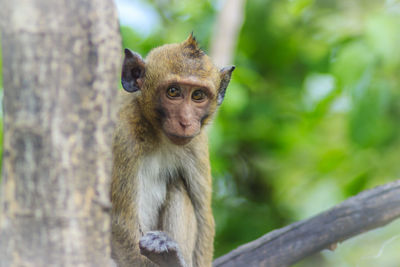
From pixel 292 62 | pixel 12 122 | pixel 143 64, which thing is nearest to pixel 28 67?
pixel 12 122

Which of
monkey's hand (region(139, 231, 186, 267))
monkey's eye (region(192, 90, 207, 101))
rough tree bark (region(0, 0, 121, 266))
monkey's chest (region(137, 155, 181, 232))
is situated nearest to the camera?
rough tree bark (region(0, 0, 121, 266))

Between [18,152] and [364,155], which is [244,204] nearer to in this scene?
[364,155]

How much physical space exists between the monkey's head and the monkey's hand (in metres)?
0.98

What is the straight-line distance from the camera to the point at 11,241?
112 inches

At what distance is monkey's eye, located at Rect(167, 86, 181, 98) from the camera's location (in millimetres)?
5602

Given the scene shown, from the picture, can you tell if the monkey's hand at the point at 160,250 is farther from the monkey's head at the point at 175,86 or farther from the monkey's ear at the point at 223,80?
the monkey's ear at the point at 223,80

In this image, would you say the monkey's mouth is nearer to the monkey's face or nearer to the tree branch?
the monkey's face

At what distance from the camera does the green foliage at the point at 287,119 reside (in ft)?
26.5

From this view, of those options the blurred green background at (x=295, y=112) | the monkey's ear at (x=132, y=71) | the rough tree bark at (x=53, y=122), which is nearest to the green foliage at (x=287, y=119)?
the blurred green background at (x=295, y=112)

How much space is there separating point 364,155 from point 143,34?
4.12m

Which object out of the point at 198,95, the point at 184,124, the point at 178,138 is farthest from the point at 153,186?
the point at 198,95

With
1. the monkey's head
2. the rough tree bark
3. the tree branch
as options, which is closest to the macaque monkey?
the monkey's head

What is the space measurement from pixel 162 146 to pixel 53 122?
10.4 ft

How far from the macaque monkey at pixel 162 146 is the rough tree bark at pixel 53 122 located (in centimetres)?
219
